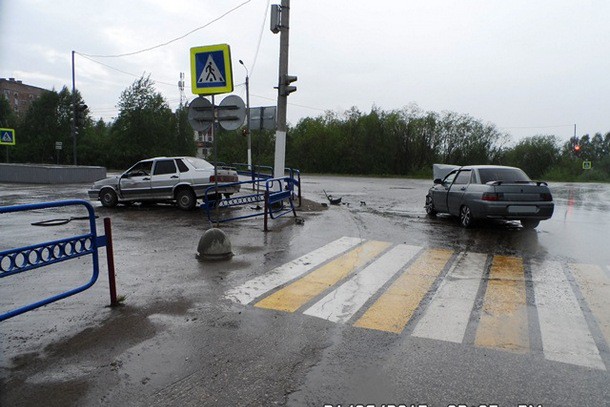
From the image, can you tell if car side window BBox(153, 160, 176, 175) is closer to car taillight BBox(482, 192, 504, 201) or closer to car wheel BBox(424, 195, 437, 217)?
car wheel BBox(424, 195, 437, 217)

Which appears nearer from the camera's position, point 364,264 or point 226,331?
point 226,331

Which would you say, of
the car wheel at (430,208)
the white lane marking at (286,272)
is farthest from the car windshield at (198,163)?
the car wheel at (430,208)

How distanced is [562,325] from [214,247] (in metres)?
4.89

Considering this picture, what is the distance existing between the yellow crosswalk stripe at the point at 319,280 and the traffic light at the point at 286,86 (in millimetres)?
6482

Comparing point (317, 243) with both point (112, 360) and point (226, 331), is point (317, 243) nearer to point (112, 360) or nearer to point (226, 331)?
point (226, 331)

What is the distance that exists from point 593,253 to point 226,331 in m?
7.25

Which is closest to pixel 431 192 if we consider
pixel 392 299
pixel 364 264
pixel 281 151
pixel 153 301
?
pixel 281 151

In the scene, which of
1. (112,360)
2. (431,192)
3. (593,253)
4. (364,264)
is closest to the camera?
(112,360)

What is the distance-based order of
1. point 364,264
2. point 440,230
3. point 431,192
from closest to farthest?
point 364,264, point 440,230, point 431,192

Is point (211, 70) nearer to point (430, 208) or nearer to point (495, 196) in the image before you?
point (495, 196)

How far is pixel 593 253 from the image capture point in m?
8.03

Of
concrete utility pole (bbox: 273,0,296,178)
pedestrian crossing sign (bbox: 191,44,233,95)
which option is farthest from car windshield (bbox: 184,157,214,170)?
pedestrian crossing sign (bbox: 191,44,233,95)

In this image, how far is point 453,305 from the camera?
194 inches

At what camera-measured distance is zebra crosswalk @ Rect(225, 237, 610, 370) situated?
409 cm
